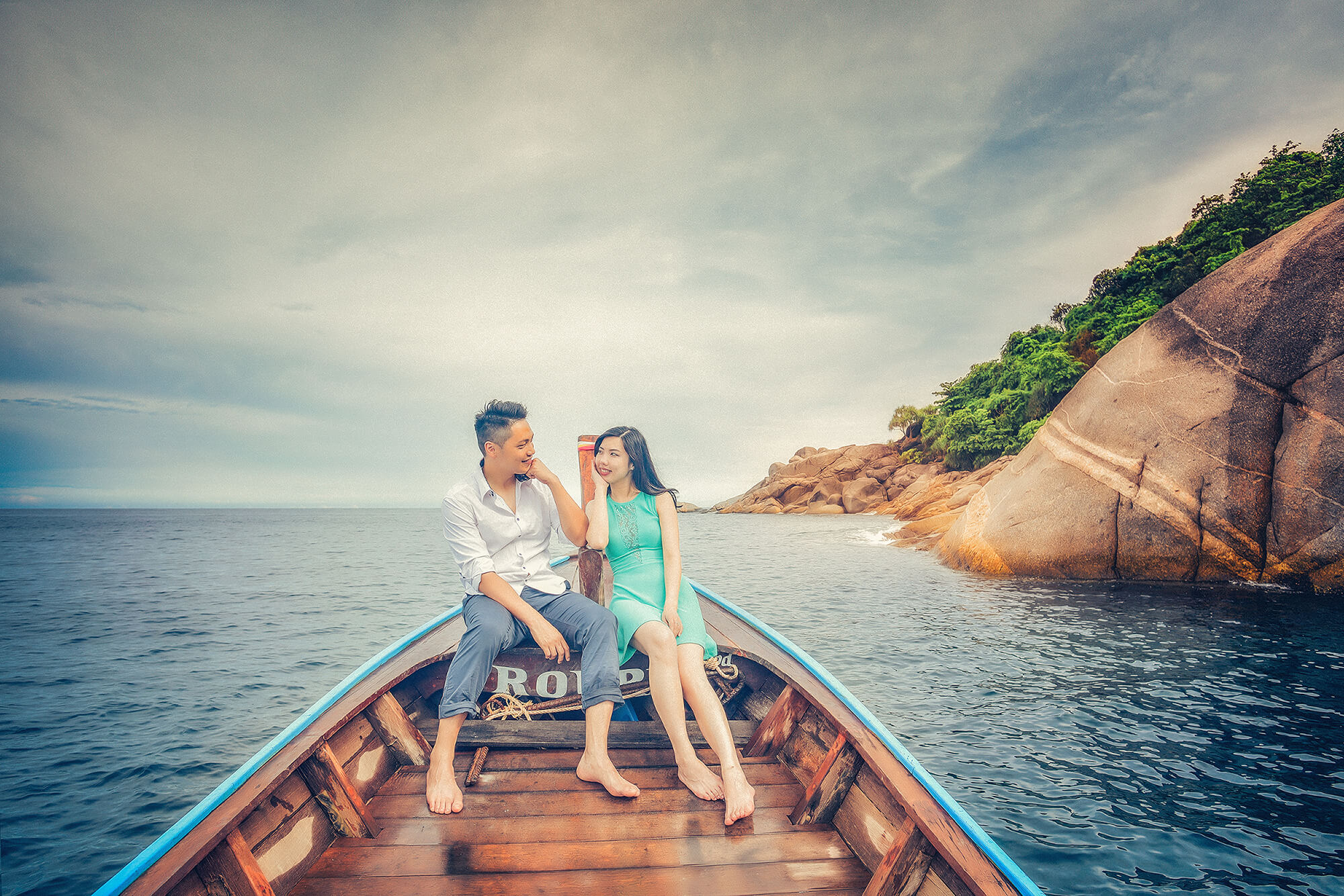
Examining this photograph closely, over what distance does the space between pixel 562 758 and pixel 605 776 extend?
48cm

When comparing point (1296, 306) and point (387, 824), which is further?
point (1296, 306)

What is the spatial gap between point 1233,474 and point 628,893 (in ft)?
42.8

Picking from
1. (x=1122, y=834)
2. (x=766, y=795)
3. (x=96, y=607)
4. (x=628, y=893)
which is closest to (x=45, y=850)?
(x=628, y=893)

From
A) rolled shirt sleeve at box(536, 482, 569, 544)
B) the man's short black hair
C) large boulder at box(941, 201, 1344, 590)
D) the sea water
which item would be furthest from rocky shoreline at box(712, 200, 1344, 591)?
the man's short black hair

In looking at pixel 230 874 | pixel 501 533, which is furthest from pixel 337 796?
pixel 501 533

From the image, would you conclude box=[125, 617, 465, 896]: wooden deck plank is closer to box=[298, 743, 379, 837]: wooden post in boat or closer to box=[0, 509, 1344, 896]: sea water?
box=[298, 743, 379, 837]: wooden post in boat

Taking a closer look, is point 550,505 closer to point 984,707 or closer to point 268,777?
point 268,777

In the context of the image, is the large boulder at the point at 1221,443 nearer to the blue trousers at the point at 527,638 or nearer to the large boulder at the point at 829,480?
the blue trousers at the point at 527,638

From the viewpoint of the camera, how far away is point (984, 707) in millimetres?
6016

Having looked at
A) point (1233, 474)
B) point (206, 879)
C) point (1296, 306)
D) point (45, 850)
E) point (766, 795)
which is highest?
point (1296, 306)

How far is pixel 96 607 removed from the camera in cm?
1447

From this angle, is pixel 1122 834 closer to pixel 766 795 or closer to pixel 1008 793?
pixel 1008 793

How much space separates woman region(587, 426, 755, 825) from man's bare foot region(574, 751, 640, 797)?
288mm

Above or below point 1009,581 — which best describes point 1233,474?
above
